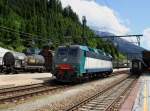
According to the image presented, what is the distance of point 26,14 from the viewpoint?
7042 inches

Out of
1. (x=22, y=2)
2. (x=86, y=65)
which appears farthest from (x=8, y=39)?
(x=86, y=65)

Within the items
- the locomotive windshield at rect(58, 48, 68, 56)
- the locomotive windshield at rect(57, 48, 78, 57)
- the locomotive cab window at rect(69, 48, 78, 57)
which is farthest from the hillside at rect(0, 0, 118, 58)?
the locomotive cab window at rect(69, 48, 78, 57)

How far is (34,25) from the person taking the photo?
138375 mm

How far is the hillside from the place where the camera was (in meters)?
115

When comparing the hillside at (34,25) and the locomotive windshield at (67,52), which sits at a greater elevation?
the hillside at (34,25)

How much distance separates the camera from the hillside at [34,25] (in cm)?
11531

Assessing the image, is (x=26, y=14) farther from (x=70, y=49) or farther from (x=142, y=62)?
(x=70, y=49)

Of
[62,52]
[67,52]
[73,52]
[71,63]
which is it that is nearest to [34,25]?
[62,52]

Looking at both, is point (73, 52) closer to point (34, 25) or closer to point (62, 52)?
point (62, 52)

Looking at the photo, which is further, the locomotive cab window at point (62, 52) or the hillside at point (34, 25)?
the hillside at point (34, 25)

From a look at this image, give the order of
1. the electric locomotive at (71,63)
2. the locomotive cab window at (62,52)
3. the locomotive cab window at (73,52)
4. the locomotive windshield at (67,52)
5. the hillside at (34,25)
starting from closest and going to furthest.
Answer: the electric locomotive at (71,63) < the locomotive cab window at (73,52) < the locomotive windshield at (67,52) < the locomotive cab window at (62,52) < the hillside at (34,25)

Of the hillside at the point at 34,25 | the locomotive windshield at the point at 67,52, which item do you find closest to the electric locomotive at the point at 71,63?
the locomotive windshield at the point at 67,52

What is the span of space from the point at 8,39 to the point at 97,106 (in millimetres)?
102300

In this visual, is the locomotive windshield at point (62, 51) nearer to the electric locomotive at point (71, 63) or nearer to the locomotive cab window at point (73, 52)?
the electric locomotive at point (71, 63)
